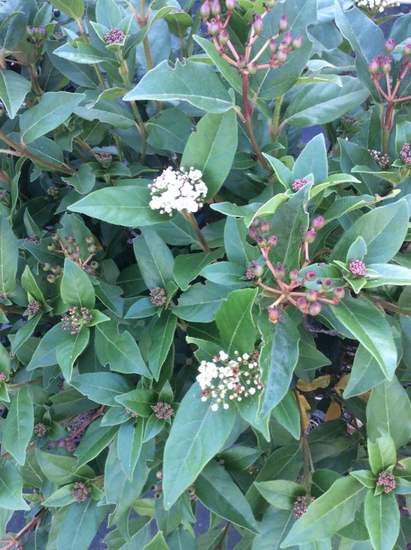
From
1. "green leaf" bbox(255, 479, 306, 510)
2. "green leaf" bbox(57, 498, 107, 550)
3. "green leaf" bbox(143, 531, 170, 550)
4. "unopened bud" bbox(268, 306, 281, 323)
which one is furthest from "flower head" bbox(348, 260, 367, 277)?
"green leaf" bbox(57, 498, 107, 550)

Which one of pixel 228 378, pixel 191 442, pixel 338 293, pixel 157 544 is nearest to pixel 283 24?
pixel 338 293

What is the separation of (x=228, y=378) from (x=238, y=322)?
0.30 feet

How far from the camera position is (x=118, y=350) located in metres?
0.97

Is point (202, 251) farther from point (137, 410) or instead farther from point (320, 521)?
point (320, 521)

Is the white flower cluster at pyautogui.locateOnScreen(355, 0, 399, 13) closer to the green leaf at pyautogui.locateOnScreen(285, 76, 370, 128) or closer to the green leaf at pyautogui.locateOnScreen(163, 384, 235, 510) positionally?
the green leaf at pyautogui.locateOnScreen(285, 76, 370, 128)

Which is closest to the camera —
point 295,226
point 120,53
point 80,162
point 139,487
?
point 295,226

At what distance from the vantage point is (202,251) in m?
1.04

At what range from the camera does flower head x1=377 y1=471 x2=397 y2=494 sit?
36.2 inches

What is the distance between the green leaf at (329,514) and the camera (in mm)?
886

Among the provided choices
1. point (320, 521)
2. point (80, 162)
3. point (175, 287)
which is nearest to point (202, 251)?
point (175, 287)

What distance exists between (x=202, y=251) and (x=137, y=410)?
308 mm

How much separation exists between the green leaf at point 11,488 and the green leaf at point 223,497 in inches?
13.1

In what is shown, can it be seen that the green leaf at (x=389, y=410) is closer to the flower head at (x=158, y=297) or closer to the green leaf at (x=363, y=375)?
the green leaf at (x=363, y=375)

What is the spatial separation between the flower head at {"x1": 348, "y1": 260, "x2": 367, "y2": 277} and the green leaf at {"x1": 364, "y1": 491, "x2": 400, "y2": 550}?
383mm
